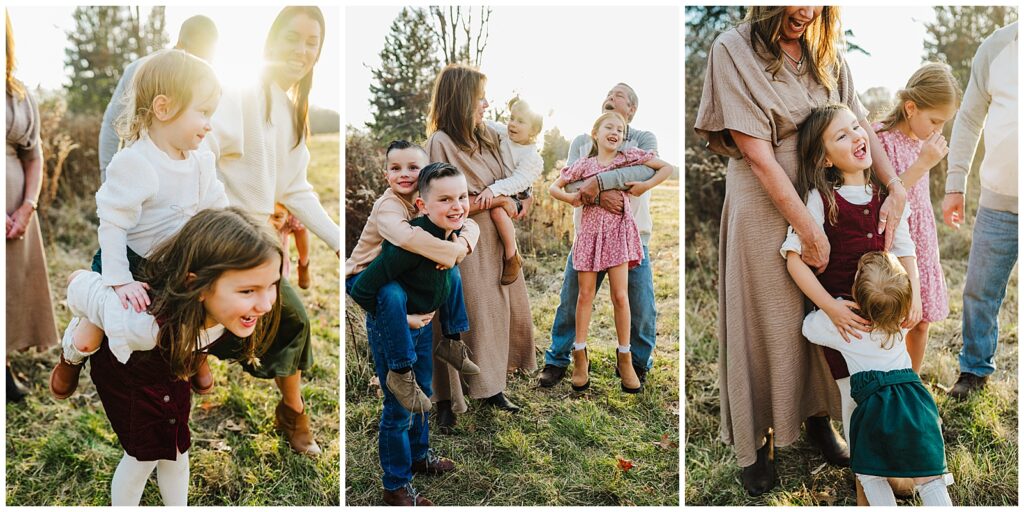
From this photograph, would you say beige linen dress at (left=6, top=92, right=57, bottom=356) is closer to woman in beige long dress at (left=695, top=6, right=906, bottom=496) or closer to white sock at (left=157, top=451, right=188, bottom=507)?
white sock at (left=157, top=451, right=188, bottom=507)

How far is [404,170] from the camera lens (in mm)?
3492

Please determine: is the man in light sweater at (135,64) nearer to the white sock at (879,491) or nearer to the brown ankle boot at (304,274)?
the brown ankle boot at (304,274)

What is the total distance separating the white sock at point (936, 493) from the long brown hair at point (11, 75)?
454 centimetres

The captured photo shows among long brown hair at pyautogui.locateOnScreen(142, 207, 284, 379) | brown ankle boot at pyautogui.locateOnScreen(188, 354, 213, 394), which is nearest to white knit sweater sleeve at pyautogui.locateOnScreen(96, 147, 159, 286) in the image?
long brown hair at pyautogui.locateOnScreen(142, 207, 284, 379)

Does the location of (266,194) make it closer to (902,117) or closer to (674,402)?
(674,402)

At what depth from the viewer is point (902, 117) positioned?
12.4ft

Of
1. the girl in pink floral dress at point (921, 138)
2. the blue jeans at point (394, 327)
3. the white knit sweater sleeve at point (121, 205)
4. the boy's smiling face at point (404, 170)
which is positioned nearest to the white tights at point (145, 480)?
the white knit sweater sleeve at point (121, 205)

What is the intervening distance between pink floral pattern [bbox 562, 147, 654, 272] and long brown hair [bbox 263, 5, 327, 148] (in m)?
1.21

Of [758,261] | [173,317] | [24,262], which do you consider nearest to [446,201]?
[173,317]

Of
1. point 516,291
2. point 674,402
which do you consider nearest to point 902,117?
point 674,402

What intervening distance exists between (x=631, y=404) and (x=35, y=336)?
10.7 feet

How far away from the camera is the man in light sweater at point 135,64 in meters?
3.61

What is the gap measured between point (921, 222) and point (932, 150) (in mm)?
334

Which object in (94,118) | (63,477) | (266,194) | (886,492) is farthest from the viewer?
(94,118)
